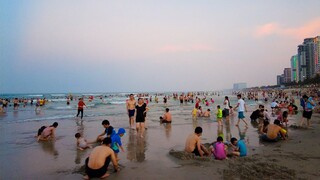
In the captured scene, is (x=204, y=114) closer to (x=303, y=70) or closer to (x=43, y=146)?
(x=43, y=146)

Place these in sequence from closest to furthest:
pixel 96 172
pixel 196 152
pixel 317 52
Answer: pixel 96 172
pixel 196 152
pixel 317 52

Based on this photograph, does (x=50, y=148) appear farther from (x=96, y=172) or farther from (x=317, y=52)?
(x=317, y=52)

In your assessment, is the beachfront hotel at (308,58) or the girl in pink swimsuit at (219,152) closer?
the girl in pink swimsuit at (219,152)

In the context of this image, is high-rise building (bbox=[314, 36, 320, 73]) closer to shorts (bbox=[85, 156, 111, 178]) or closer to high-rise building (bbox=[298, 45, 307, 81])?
high-rise building (bbox=[298, 45, 307, 81])

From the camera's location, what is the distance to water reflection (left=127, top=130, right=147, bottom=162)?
7492 mm

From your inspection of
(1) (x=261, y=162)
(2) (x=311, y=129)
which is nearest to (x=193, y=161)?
(1) (x=261, y=162)

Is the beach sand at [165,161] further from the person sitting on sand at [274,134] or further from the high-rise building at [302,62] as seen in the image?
the high-rise building at [302,62]

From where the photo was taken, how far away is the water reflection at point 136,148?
749cm

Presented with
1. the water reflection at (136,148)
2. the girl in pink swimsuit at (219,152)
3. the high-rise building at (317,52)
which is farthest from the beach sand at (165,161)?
the high-rise building at (317,52)

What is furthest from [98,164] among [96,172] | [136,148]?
[136,148]

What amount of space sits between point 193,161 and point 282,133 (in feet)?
15.7

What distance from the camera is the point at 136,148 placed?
873 centimetres

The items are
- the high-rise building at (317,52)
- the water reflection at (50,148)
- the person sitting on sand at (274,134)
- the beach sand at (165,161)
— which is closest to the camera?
the beach sand at (165,161)

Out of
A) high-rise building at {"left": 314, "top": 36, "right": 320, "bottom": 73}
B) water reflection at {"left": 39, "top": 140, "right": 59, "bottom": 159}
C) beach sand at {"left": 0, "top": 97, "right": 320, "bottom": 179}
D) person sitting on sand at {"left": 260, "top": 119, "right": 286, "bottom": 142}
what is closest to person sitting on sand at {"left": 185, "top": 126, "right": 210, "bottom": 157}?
beach sand at {"left": 0, "top": 97, "right": 320, "bottom": 179}
